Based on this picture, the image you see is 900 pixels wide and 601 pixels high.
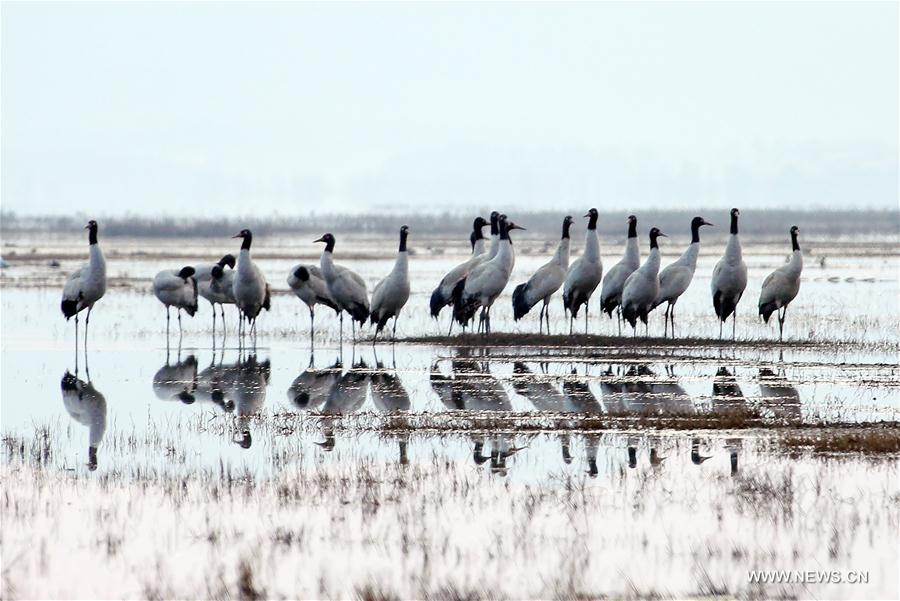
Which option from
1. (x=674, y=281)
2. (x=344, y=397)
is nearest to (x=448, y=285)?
(x=674, y=281)

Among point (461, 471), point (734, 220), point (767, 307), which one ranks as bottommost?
→ point (461, 471)

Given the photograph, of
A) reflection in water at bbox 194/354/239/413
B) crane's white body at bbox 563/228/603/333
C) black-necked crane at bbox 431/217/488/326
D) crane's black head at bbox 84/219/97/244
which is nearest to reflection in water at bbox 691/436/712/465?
reflection in water at bbox 194/354/239/413

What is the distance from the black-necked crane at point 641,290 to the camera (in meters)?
21.9

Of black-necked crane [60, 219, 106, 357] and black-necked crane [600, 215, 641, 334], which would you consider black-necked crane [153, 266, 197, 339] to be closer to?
black-necked crane [60, 219, 106, 357]

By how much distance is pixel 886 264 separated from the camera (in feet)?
163

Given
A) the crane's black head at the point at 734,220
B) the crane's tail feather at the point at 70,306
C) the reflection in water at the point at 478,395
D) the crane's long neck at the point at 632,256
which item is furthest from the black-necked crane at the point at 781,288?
the crane's tail feather at the point at 70,306

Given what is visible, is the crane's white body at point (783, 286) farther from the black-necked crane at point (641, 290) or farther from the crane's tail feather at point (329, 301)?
the crane's tail feather at point (329, 301)

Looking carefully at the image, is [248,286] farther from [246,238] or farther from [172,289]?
[172,289]

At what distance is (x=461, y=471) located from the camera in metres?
11.4

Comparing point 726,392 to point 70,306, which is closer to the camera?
point 726,392

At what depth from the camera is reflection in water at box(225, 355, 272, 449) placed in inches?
550

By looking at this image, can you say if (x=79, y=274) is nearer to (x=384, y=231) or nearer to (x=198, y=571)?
(x=198, y=571)

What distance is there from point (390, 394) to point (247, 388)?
195 centimetres

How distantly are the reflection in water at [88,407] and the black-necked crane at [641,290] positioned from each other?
8395 mm
